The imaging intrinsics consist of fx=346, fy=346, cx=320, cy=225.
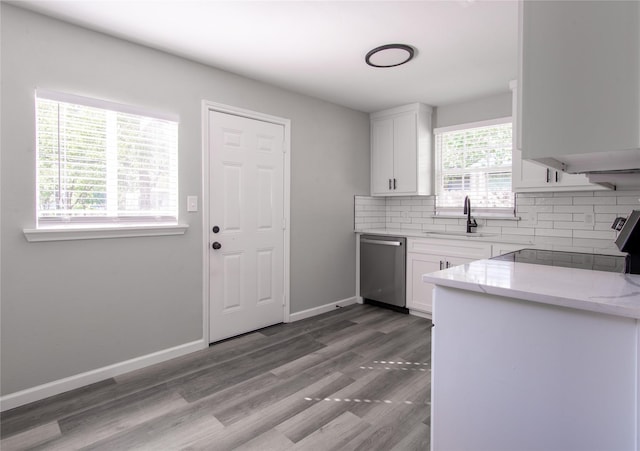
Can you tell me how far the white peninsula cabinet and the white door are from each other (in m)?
1.42

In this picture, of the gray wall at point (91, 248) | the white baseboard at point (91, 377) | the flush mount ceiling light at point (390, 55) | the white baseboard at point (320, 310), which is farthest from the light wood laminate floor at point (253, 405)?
the flush mount ceiling light at point (390, 55)

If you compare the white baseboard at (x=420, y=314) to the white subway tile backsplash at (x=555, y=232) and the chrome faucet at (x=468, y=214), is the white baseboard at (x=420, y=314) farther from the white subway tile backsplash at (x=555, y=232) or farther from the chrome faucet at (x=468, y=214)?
the white subway tile backsplash at (x=555, y=232)

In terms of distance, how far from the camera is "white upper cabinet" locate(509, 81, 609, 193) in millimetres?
2975

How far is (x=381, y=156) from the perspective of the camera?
173 inches

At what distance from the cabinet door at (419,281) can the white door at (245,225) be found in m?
1.41

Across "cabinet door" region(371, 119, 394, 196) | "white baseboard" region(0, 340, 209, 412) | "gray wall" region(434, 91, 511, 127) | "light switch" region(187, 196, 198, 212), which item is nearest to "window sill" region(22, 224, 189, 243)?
"light switch" region(187, 196, 198, 212)

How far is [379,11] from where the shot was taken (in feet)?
7.06

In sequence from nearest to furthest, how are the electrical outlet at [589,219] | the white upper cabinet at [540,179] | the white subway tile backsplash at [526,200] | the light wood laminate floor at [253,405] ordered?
the light wood laminate floor at [253,405]
the white upper cabinet at [540,179]
the electrical outlet at [589,219]
the white subway tile backsplash at [526,200]

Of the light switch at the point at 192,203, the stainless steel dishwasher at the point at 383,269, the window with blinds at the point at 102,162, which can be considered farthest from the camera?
the stainless steel dishwasher at the point at 383,269

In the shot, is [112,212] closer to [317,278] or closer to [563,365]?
[317,278]

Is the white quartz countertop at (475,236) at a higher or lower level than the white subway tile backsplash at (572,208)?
lower

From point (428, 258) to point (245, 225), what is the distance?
76.1 inches

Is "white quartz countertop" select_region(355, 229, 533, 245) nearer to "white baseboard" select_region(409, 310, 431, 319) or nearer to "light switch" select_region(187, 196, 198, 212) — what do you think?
"white baseboard" select_region(409, 310, 431, 319)

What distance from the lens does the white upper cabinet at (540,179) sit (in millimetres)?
2975
